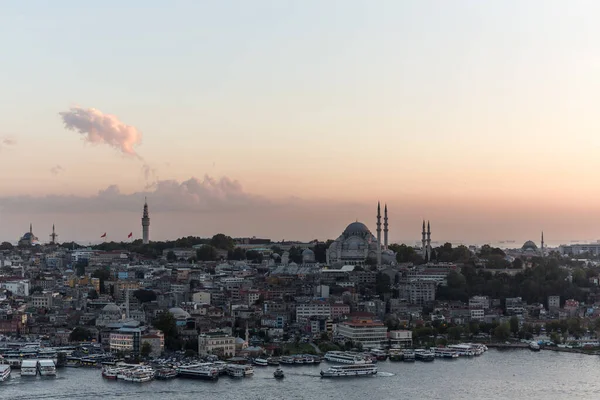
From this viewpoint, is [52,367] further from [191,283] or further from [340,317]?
[191,283]

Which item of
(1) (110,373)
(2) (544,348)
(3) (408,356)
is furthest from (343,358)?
(2) (544,348)

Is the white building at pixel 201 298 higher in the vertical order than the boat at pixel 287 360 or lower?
higher

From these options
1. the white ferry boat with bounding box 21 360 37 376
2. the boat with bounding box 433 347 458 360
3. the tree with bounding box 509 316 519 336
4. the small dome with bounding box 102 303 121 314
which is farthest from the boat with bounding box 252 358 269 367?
the tree with bounding box 509 316 519 336

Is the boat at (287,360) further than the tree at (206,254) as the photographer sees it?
No

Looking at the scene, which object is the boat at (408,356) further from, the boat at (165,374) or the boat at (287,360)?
the boat at (165,374)

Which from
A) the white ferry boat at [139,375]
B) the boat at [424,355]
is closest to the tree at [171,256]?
the boat at [424,355]
